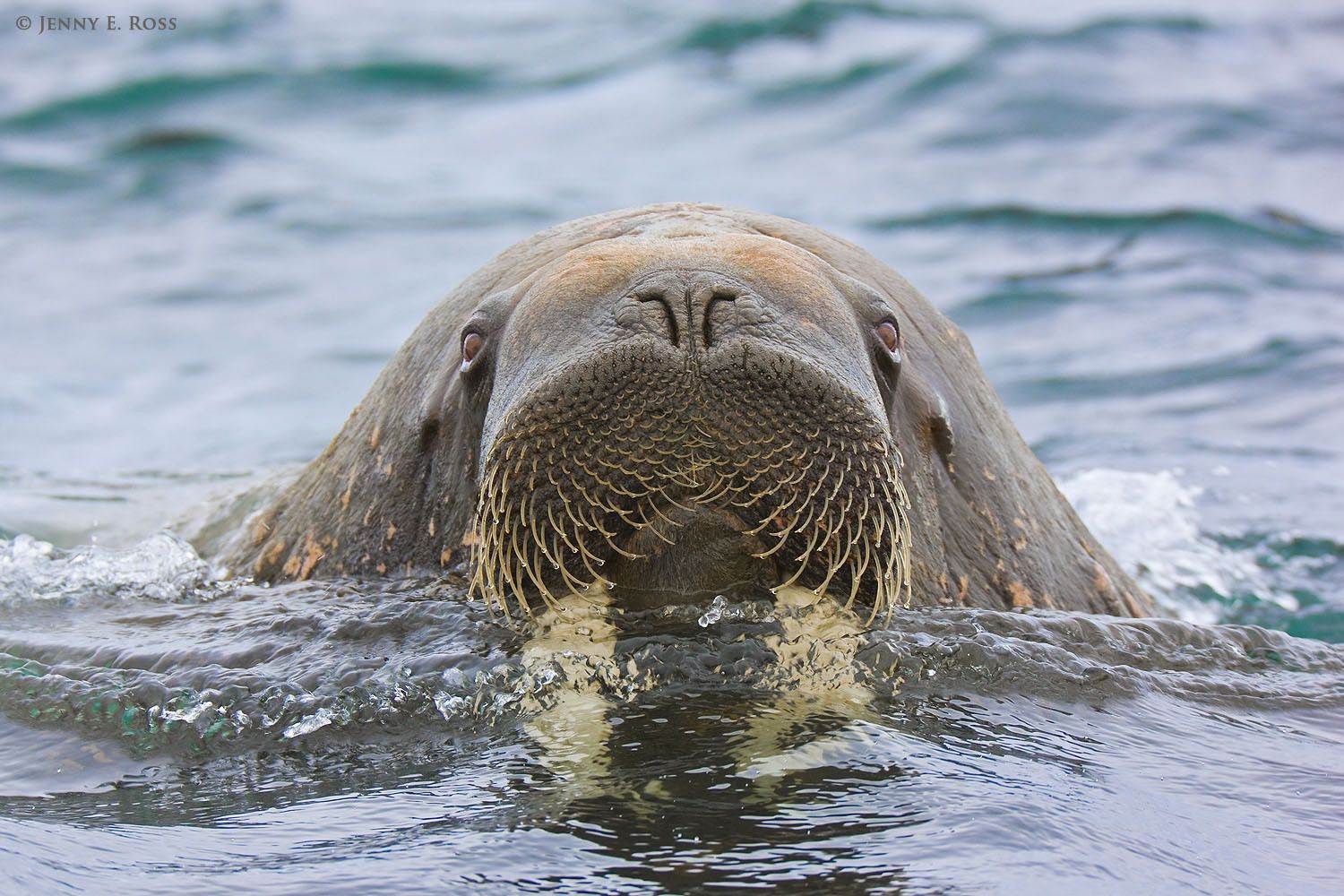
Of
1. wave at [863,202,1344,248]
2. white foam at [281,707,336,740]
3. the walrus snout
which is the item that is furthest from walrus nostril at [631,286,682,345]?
wave at [863,202,1344,248]

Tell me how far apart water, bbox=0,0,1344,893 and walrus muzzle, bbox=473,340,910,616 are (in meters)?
0.16

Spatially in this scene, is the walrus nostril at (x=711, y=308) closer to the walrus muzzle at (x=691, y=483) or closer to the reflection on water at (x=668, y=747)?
the walrus muzzle at (x=691, y=483)

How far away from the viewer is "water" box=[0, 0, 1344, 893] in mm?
3676

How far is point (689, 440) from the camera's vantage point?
408 cm

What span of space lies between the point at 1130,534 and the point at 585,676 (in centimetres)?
516

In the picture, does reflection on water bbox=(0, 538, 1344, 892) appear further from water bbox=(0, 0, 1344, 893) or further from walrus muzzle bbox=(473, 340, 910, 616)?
walrus muzzle bbox=(473, 340, 910, 616)

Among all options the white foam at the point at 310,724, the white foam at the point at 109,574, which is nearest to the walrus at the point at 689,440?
the white foam at the point at 310,724

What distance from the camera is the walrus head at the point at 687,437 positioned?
406 cm

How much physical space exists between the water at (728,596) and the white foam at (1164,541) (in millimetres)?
31

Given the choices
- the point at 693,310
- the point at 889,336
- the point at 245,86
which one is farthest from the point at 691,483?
the point at 245,86

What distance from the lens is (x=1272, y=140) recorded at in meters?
16.6

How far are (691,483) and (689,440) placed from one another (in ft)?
0.47

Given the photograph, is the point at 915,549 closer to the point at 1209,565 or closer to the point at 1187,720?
the point at 1187,720

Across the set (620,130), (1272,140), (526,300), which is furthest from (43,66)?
(526,300)
